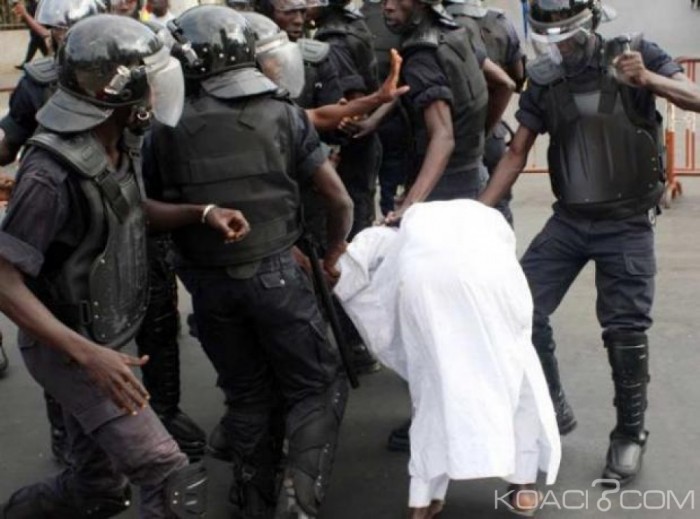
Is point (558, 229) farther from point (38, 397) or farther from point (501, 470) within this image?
point (38, 397)

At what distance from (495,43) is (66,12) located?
2.62m

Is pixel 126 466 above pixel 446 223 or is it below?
below

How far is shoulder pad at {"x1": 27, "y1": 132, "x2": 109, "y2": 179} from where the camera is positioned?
3.28 m

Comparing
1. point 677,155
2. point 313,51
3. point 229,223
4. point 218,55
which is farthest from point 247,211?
point 677,155

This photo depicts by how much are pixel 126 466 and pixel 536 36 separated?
7.21ft

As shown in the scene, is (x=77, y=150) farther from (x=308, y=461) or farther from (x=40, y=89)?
(x=40, y=89)

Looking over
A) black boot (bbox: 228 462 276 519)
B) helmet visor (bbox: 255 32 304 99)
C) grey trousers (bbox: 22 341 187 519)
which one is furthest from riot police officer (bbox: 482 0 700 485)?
grey trousers (bbox: 22 341 187 519)

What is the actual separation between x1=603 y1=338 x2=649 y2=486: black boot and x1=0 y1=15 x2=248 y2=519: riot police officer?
1667mm

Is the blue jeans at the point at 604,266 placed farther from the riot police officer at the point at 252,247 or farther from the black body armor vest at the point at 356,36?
the black body armor vest at the point at 356,36

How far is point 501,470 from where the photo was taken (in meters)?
3.73

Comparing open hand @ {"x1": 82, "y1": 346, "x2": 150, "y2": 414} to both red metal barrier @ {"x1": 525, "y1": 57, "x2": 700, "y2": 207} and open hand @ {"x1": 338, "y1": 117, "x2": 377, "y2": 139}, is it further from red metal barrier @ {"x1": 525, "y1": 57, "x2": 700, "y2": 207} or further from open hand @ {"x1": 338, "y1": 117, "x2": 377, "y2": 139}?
red metal barrier @ {"x1": 525, "y1": 57, "x2": 700, "y2": 207}

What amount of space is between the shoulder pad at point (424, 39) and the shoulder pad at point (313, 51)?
1.53 ft

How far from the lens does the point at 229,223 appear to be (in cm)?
360

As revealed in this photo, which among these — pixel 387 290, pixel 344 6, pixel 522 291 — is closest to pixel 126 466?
pixel 387 290
